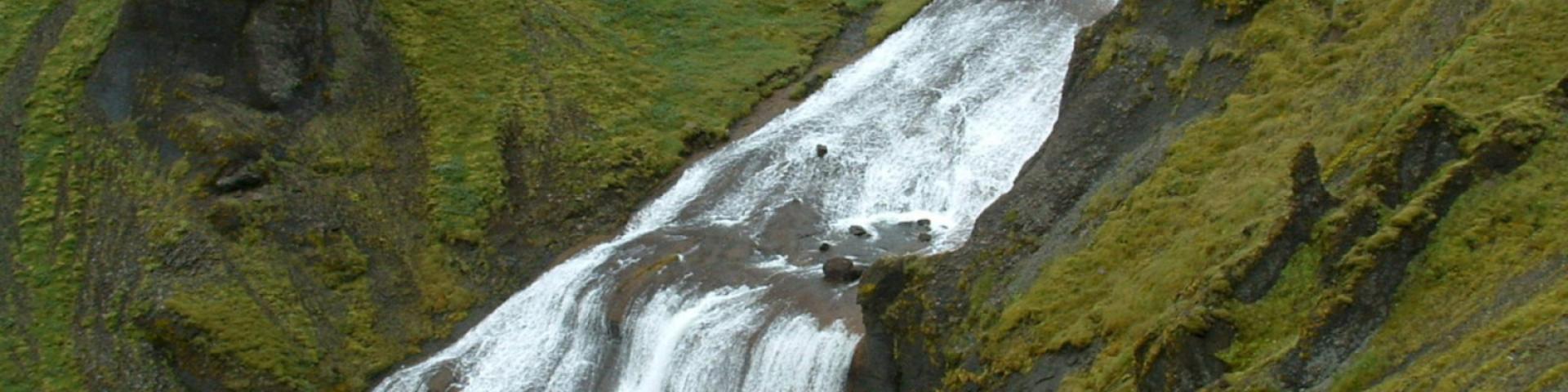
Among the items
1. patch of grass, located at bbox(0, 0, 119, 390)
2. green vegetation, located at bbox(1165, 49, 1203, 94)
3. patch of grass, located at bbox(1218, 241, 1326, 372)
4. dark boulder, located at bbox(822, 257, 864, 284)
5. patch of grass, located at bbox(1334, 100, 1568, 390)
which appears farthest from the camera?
patch of grass, located at bbox(0, 0, 119, 390)

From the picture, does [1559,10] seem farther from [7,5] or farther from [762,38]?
[7,5]

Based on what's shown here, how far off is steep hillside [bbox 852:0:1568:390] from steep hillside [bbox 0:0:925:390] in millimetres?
14095

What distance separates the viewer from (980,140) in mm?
40969

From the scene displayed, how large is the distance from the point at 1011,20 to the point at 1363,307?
25418 millimetres

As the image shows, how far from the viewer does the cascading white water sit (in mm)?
33594

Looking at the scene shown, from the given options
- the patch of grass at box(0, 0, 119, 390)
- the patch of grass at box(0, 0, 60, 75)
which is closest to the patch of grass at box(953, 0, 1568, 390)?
the patch of grass at box(0, 0, 119, 390)

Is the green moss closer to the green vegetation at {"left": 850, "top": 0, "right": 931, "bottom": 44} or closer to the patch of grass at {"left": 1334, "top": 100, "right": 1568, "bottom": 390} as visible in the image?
the green vegetation at {"left": 850, "top": 0, "right": 931, "bottom": 44}

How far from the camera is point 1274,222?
2464cm

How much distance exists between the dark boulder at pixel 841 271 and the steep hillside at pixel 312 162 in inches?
375

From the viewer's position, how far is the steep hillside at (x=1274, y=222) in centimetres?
2219

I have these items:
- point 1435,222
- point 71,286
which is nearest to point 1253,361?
point 1435,222

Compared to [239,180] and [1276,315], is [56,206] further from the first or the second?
[1276,315]

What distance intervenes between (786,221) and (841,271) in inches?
198

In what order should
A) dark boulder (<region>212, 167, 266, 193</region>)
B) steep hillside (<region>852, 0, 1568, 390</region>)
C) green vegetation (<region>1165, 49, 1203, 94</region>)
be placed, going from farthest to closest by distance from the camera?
dark boulder (<region>212, 167, 266, 193</region>) < green vegetation (<region>1165, 49, 1203, 94</region>) < steep hillside (<region>852, 0, 1568, 390</region>)
